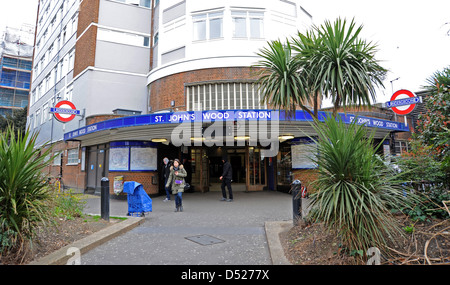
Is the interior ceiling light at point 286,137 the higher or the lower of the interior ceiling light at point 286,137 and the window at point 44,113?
the lower

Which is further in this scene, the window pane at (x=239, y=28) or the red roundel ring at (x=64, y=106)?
the red roundel ring at (x=64, y=106)

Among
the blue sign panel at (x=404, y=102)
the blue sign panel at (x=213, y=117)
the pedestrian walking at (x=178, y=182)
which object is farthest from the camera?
the blue sign panel at (x=213, y=117)

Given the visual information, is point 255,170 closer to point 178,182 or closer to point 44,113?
point 178,182

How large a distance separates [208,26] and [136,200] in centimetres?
1036

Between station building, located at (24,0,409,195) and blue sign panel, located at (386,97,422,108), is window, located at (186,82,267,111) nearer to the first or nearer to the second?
station building, located at (24,0,409,195)

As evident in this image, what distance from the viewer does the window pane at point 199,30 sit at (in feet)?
47.7

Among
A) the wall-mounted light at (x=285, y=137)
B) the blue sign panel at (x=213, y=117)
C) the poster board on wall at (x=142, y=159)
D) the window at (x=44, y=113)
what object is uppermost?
the window at (x=44, y=113)

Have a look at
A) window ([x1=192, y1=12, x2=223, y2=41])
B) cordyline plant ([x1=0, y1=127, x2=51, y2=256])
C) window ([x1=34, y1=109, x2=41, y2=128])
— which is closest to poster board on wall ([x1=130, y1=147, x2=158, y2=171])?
window ([x1=192, y1=12, x2=223, y2=41])

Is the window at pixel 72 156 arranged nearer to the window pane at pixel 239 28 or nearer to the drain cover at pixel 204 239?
the window pane at pixel 239 28

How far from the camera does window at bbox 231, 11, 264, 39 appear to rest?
14.3 m
